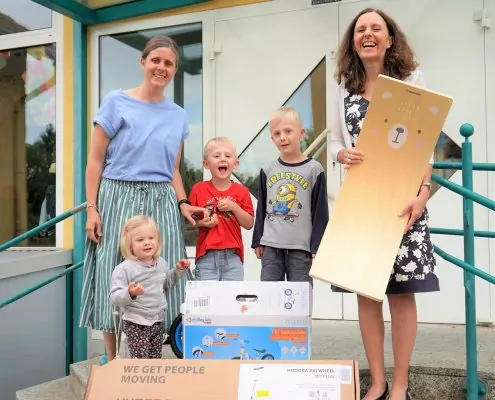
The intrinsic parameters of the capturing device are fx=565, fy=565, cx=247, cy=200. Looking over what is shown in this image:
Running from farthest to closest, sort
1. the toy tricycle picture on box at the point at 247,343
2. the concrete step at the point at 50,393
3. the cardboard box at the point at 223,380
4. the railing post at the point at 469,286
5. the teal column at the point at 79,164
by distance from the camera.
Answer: the teal column at the point at 79,164
the concrete step at the point at 50,393
the railing post at the point at 469,286
the toy tricycle picture on box at the point at 247,343
the cardboard box at the point at 223,380

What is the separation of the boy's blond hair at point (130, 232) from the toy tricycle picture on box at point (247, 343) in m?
0.39

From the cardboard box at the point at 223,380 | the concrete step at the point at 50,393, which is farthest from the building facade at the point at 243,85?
the cardboard box at the point at 223,380

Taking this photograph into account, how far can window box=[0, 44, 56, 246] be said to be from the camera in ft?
15.7

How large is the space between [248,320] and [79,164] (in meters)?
2.87

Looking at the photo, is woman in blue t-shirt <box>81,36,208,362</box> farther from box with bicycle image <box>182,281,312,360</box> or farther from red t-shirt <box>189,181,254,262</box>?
box with bicycle image <box>182,281,312,360</box>

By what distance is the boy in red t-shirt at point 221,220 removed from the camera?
252 cm

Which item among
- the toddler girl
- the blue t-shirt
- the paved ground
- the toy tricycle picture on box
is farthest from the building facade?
the toy tricycle picture on box

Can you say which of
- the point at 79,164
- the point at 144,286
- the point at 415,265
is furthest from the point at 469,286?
the point at 79,164

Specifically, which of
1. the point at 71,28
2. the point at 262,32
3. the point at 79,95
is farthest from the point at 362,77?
the point at 71,28

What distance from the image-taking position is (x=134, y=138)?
2.34 m

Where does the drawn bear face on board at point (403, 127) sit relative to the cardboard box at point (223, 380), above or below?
above

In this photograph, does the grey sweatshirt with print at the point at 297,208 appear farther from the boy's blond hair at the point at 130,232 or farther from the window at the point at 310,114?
the window at the point at 310,114

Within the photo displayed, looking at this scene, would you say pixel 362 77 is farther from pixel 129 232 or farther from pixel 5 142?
pixel 5 142

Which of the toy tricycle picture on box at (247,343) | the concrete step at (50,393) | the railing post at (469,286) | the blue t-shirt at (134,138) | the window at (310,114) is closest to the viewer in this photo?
the toy tricycle picture on box at (247,343)
